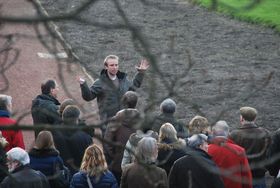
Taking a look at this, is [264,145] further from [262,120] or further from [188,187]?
[262,120]

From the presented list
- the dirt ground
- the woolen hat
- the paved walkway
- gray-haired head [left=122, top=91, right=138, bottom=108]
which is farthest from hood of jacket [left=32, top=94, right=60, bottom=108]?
the dirt ground

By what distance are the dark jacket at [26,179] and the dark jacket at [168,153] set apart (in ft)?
4.94

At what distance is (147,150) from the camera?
9969 mm

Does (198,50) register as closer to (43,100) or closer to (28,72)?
(28,72)

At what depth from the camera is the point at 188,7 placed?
26219 millimetres

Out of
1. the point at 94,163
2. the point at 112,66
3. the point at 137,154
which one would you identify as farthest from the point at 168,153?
the point at 112,66

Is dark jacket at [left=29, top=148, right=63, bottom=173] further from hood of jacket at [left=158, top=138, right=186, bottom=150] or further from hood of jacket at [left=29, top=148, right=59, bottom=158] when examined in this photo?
hood of jacket at [left=158, top=138, right=186, bottom=150]

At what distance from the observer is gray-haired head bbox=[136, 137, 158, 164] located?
393 inches

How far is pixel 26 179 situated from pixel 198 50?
1258cm

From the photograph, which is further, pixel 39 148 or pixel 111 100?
pixel 111 100

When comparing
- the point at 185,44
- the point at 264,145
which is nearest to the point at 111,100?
the point at 264,145

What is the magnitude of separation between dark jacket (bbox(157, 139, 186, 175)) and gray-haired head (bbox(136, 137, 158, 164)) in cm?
43

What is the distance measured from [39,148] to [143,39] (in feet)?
17.2

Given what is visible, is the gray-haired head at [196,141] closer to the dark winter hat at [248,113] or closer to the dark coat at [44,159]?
the dark winter hat at [248,113]
